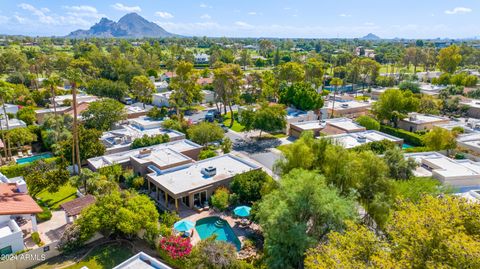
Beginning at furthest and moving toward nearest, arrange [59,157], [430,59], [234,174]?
[430,59] < [59,157] < [234,174]

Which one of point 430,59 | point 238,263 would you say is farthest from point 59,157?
point 430,59

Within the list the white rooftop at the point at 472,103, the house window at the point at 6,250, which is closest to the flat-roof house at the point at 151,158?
the house window at the point at 6,250

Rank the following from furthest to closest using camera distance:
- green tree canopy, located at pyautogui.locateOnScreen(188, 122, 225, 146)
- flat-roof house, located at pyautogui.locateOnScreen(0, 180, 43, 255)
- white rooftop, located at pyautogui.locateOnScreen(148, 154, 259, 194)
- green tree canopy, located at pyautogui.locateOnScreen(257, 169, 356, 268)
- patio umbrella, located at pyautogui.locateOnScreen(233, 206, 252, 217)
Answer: green tree canopy, located at pyautogui.locateOnScreen(188, 122, 225, 146) < white rooftop, located at pyautogui.locateOnScreen(148, 154, 259, 194) < patio umbrella, located at pyautogui.locateOnScreen(233, 206, 252, 217) < flat-roof house, located at pyautogui.locateOnScreen(0, 180, 43, 255) < green tree canopy, located at pyautogui.locateOnScreen(257, 169, 356, 268)

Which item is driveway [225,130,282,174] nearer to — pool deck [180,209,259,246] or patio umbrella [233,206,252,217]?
pool deck [180,209,259,246]

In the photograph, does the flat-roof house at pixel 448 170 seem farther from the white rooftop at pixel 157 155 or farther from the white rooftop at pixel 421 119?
the white rooftop at pixel 157 155

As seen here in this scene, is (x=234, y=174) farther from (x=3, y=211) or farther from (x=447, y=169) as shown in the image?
(x=447, y=169)

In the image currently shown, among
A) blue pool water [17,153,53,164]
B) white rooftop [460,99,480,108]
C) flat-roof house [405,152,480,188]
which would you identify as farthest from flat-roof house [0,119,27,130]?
white rooftop [460,99,480,108]

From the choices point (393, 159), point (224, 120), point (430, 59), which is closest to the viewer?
point (393, 159)
